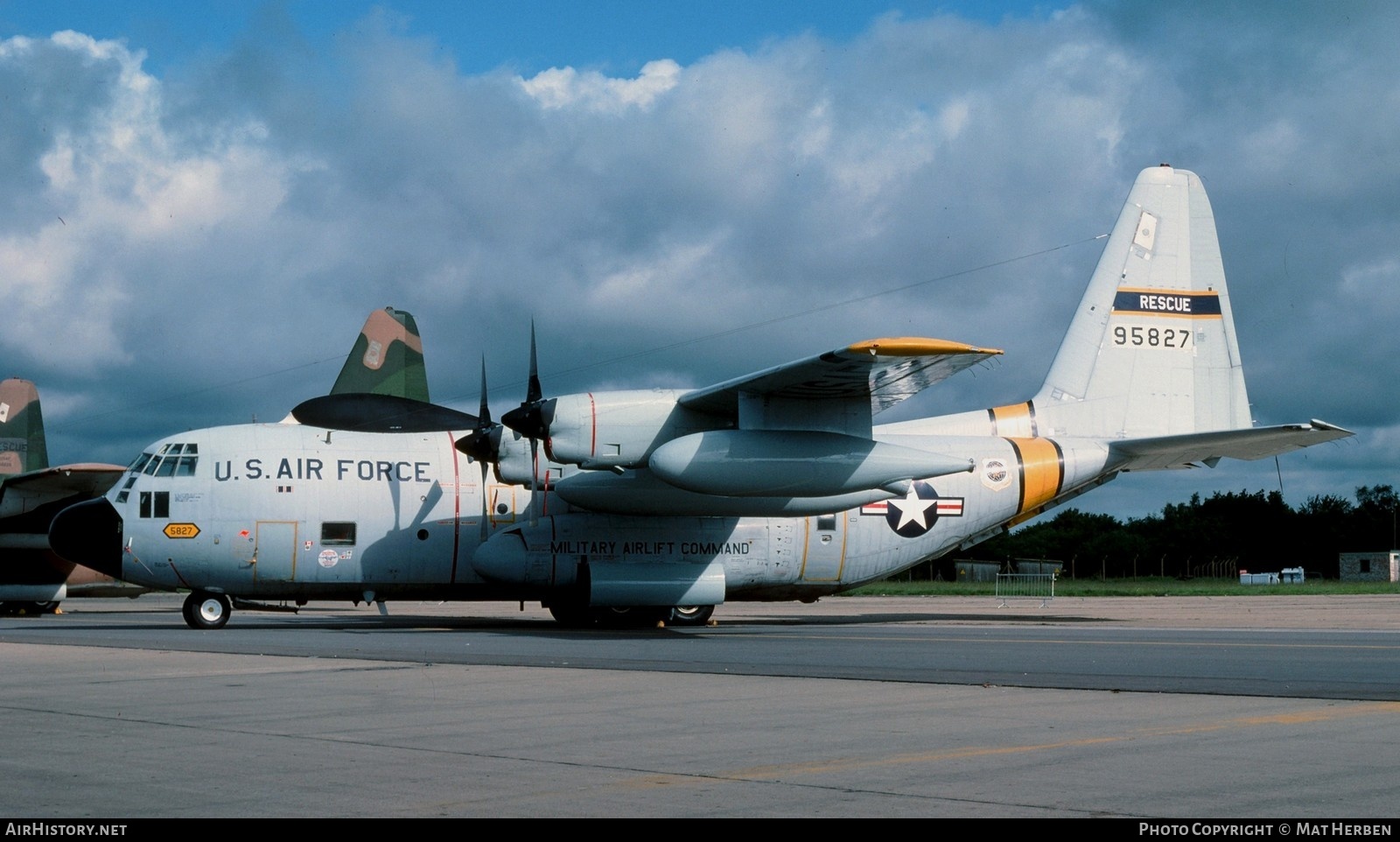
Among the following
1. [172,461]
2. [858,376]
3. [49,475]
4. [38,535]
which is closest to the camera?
[858,376]

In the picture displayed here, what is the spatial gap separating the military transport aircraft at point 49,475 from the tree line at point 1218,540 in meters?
63.8

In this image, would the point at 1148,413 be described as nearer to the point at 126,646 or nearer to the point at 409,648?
the point at 409,648

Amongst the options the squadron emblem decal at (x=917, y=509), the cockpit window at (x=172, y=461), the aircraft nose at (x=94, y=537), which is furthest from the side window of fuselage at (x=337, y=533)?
the squadron emblem decal at (x=917, y=509)

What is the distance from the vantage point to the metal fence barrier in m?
46.0

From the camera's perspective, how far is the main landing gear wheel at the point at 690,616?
2530 centimetres

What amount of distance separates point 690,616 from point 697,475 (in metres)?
6.66

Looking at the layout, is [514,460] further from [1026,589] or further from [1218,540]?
[1218,540]

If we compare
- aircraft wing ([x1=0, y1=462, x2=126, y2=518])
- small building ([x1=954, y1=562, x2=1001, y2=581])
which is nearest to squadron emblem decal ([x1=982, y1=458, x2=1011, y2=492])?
aircraft wing ([x1=0, y1=462, x2=126, y2=518])

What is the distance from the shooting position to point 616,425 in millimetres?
20453

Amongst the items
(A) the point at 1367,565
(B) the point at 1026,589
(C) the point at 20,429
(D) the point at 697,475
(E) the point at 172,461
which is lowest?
(B) the point at 1026,589

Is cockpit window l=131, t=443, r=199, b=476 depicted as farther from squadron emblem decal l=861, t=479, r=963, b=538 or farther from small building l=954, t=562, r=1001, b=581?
small building l=954, t=562, r=1001, b=581

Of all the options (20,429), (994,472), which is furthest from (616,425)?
(20,429)

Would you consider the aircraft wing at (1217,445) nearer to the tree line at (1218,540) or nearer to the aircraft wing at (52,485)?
the aircraft wing at (52,485)

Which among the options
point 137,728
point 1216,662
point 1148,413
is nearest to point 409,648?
point 137,728
